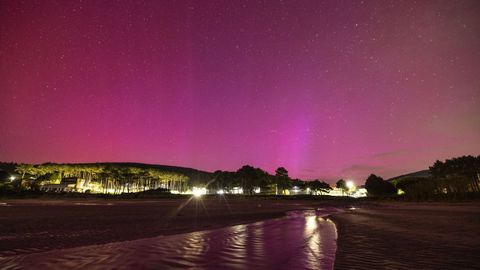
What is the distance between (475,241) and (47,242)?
1374 centimetres

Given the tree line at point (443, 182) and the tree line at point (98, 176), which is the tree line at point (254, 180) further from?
the tree line at point (443, 182)

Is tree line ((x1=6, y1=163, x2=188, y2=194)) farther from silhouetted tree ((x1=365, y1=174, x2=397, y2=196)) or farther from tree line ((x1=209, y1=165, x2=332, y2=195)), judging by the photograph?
silhouetted tree ((x1=365, y1=174, x2=397, y2=196))

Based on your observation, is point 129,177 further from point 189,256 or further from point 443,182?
point 189,256

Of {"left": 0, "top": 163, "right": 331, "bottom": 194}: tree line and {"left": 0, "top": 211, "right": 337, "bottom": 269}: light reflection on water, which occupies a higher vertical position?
{"left": 0, "top": 163, "right": 331, "bottom": 194}: tree line

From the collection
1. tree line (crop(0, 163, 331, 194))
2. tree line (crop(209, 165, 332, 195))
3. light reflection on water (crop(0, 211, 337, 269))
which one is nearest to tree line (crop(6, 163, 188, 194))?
tree line (crop(0, 163, 331, 194))

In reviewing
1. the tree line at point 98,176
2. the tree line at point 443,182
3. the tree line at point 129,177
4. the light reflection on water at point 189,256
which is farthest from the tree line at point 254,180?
the light reflection on water at point 189,256

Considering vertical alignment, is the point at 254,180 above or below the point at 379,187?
above

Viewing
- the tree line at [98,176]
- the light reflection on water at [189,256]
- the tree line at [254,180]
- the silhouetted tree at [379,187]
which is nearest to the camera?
the light reflection on water at [189,256]

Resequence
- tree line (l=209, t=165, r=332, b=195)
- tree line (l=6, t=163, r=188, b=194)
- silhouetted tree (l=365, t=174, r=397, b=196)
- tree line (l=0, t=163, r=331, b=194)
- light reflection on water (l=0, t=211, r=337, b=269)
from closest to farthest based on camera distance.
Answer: light reflection on water (l=0, t=211, r=337, b=269)
silhouetted tree (l=365, t=174, r=397, b=196)
tree line (l=209, t=165, r=332, b=195)
tree line (l=0, t=163, r=331, b=194)
tree line (l=6, t=163, r=188, b=194)

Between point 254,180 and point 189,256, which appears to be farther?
point 254,180

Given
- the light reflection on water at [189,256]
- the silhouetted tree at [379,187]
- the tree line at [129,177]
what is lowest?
the light reflection on water at [189,256]

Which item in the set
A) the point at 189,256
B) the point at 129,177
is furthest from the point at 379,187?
the point at 189,256

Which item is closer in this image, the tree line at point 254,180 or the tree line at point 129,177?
the tree line at point 254,180

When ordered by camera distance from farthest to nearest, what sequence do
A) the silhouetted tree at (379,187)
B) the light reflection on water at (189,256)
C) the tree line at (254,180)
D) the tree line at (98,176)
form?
the tree line at (98,176)
the tree line at (254,180)
the silhouetted tree at (379,187)
the light reflection on water at (189,256)
